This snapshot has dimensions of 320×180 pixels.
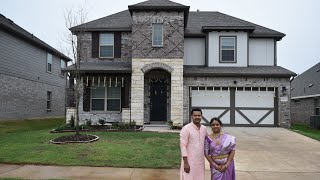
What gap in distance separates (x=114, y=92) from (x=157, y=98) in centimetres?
259

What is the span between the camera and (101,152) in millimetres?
10438

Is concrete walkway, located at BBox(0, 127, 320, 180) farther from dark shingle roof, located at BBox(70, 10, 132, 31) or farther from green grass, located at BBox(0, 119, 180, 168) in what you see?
dark shingle roof, located at BBox(70, 10, 132, 31)

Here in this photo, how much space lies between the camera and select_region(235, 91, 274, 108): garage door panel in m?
19.6

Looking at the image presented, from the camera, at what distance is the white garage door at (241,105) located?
19547mm

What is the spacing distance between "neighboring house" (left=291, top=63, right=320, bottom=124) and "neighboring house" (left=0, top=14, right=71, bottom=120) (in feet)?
60.7

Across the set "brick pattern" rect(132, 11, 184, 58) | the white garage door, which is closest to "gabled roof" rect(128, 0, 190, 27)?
"brick pattern" rect(132, 11, 184, 58)

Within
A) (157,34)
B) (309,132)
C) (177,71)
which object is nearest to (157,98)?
(177,71)

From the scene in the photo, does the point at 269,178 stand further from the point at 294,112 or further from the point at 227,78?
the point at 294,112

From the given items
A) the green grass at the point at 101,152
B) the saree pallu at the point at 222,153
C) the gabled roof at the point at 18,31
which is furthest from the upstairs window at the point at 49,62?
the saree pallu at the point at 222,153

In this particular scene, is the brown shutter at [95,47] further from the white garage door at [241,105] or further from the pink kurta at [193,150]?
the pink kurta at [193,150]

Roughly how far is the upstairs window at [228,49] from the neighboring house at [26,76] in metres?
10.2

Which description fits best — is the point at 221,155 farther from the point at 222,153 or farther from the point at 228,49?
the point at 228,49

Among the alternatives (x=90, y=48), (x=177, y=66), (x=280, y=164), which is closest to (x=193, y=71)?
(x=177, y=66)

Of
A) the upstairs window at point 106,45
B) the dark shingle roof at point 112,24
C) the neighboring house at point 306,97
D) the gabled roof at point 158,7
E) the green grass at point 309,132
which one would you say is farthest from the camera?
the neighboring house at point 306,97
